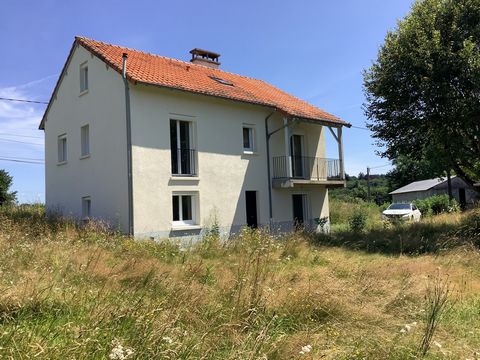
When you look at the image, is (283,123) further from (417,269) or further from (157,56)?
(417,269)

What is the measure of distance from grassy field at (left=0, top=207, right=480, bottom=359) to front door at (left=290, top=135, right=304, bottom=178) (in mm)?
9689

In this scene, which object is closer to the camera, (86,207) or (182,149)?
(182,149)

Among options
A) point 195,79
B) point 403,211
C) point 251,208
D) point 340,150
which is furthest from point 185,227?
point 403,211

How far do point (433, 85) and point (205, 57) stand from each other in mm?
11376

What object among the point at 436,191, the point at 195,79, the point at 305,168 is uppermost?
the point at 195,79

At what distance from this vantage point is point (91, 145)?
16.9 m

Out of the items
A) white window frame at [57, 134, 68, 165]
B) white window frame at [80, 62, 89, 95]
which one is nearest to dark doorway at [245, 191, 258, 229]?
white window frame at [80, 62, 89, 95]

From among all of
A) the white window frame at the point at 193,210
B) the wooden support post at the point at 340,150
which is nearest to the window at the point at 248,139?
the white window frame at the point at 193,210

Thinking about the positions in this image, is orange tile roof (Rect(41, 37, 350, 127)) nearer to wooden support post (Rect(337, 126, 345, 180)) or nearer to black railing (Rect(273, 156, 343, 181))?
wooden support post (Rect(337, 126, 345, 180))

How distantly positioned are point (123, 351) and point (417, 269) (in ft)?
25.1

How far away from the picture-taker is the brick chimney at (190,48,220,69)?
22422 mm

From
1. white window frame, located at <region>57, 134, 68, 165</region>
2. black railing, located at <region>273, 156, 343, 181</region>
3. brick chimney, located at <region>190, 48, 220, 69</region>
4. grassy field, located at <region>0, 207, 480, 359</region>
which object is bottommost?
grassy field, located at <region>0, 207, 480, 359</region>

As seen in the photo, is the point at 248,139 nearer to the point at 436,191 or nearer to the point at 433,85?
the point at 433,85

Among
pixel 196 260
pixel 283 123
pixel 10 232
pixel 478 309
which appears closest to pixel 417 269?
pixel 478 309
